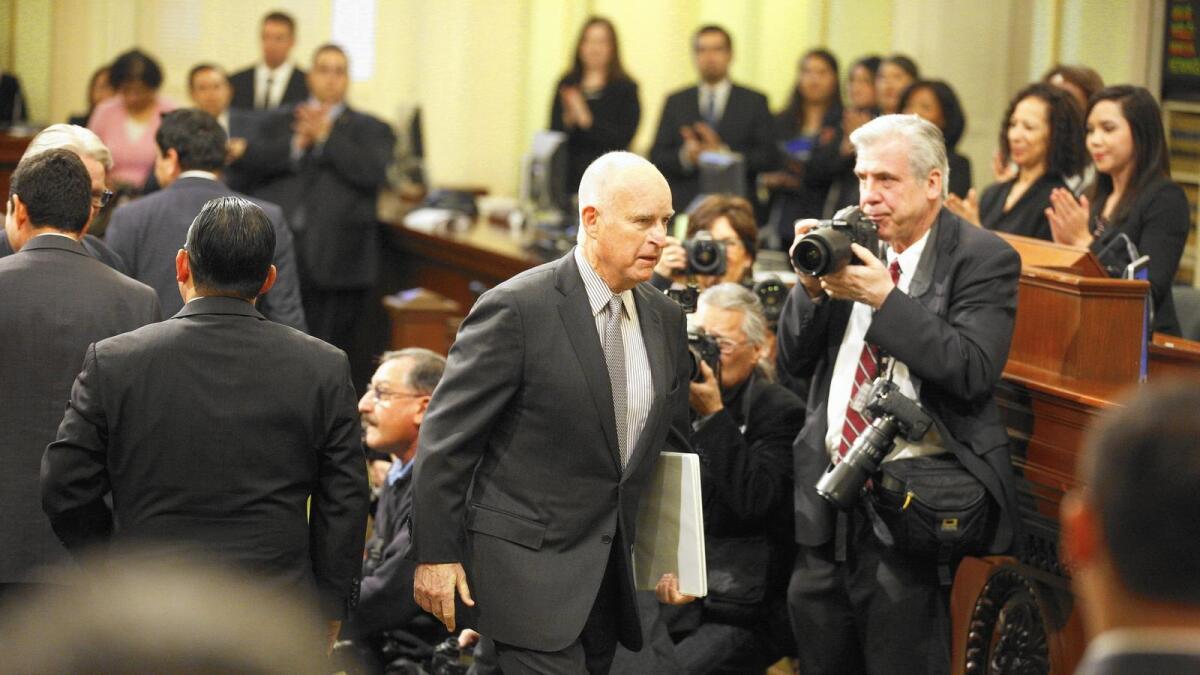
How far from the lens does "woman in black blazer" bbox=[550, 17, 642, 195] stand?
326 inches

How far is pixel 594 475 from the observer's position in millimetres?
3189

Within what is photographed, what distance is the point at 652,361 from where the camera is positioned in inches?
129

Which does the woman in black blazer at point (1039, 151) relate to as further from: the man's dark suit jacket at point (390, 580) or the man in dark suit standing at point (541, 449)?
the man in dark suit standing at point (541, 449)

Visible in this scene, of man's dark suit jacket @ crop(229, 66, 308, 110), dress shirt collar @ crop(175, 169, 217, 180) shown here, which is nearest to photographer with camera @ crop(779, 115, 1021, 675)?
dress shirt collar @ crop(175, 169, 217, 180)

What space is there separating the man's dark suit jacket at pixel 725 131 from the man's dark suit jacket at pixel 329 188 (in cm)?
141

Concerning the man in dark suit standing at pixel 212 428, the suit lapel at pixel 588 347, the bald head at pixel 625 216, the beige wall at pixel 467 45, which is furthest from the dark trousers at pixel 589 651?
the beige wall at pixel 467 45

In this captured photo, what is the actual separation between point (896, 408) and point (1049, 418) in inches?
23.5

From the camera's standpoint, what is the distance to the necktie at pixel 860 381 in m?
3.60

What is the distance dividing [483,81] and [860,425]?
823 cm

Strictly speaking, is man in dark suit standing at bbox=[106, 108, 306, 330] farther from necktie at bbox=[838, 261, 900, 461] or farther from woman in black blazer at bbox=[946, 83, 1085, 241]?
woman in black blazer at bbox=[946, 83, 1085, 241]

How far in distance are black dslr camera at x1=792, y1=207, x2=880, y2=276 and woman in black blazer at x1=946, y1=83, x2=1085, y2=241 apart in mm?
1878

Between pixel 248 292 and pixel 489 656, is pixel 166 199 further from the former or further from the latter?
pixel 489 656

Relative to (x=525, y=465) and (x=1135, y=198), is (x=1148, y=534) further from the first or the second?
(x=1135, y=198)

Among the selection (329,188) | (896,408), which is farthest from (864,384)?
(329,188)
